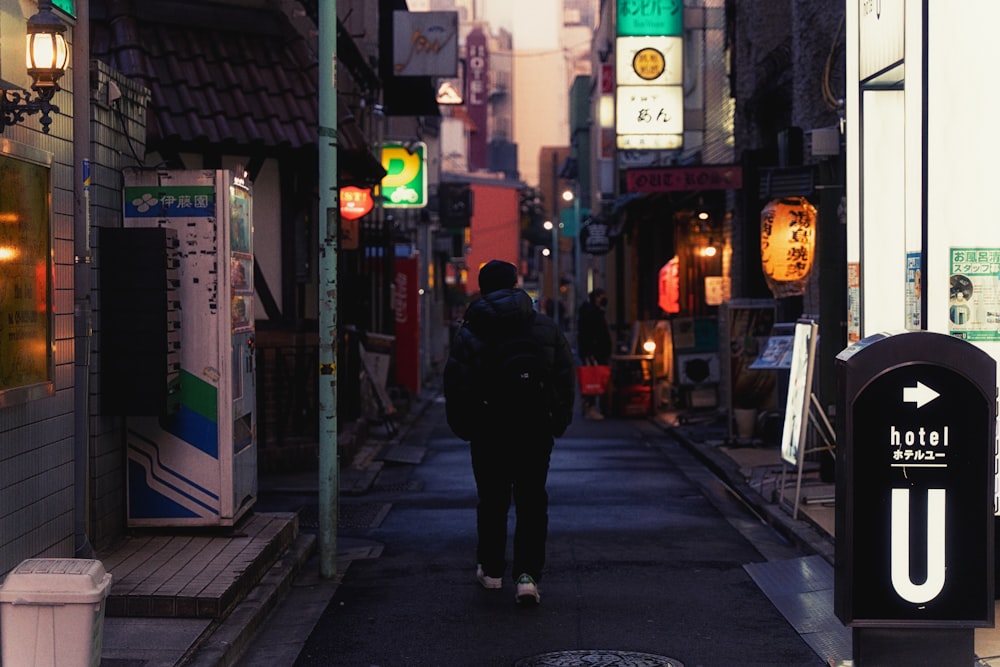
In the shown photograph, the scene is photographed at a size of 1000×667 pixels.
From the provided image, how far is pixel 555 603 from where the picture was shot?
8734 mm

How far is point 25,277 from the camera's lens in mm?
7363

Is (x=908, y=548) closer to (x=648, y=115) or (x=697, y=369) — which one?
(x=697, y=369)

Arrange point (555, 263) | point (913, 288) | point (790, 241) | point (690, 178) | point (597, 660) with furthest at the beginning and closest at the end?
point (555, 263)
point (690, 178)
point (790, 241)
point (913, 288)
point (597, 660)

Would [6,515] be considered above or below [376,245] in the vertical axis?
below

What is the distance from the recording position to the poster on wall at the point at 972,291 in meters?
8.30

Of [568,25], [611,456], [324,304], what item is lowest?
[611,456]

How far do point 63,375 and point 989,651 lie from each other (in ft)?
16.7

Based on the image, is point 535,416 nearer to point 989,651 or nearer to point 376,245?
point 989,651

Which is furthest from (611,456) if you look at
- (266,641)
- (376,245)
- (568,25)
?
(568,25)

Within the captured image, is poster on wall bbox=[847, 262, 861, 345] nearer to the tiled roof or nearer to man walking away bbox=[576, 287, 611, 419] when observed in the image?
the tiled roof

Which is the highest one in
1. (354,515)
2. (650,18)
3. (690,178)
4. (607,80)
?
(607,80)

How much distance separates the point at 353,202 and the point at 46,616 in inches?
589

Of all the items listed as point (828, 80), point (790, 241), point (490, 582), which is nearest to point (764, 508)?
point (790, 241)


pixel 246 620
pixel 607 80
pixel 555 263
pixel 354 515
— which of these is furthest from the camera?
pixel 555 263
